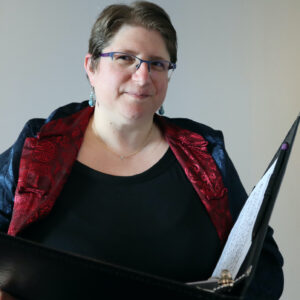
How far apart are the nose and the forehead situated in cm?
3

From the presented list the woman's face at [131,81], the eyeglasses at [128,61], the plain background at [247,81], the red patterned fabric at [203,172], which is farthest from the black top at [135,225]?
the plain background at [247,81]

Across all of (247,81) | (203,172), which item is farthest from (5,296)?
(247,81)

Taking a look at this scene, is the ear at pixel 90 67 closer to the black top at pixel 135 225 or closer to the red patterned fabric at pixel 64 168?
the red patterned fabric at pixel 64 168

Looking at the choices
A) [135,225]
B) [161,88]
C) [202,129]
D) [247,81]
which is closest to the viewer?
[135,225]

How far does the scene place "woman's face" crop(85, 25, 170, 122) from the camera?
4.08ft

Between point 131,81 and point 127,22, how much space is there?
176mm

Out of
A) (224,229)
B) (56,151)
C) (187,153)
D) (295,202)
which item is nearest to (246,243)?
(224,229)

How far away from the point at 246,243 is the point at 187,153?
1.50 ft

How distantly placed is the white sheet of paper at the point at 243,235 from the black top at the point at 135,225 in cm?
9

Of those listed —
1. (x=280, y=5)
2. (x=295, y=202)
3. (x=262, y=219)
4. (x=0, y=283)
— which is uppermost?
(x=280, y=5)

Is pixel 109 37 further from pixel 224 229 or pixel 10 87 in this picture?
pixel 10 87

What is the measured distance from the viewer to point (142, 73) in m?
1.24

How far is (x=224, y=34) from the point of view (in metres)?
2.24

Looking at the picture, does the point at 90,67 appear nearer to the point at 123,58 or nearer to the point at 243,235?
the point at 123,58
